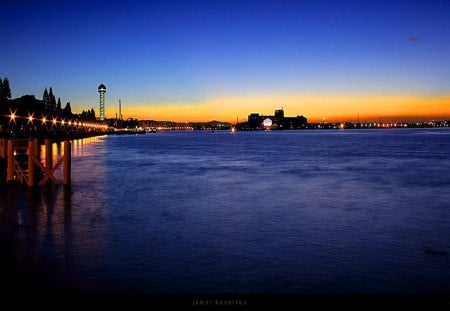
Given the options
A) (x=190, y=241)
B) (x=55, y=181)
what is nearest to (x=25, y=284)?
(x=190, y=241)

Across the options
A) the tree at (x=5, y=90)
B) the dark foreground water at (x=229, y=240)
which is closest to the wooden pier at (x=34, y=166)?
the dark foreground water at (x=229, y=240)

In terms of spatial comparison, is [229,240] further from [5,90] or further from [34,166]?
[5,90]

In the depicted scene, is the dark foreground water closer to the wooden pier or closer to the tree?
the wooden pier

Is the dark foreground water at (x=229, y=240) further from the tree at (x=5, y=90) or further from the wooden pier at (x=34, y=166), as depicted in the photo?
the tree at (x=5, y=90)

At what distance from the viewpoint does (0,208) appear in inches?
674

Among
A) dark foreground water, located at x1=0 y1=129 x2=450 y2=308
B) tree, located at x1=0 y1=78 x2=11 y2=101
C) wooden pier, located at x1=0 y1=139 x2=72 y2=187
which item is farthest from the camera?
tree, located at x1=0 y1=78 x2=11 y2=101

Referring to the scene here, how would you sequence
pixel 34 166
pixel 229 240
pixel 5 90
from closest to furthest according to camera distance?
pixel 229 240 → pixel 34 166 → pixel 5 90

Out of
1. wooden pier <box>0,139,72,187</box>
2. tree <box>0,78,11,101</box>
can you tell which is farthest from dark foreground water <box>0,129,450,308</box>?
tree <box>0,78,11,101</box>

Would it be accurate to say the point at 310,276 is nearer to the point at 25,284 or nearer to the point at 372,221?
the point at 25,284

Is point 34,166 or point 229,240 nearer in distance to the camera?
point 229,240

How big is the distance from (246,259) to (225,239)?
219 centimetres

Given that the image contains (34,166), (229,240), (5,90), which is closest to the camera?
(229,240)

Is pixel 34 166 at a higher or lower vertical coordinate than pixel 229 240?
higher

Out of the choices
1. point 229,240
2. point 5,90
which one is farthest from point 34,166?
point 5,90
